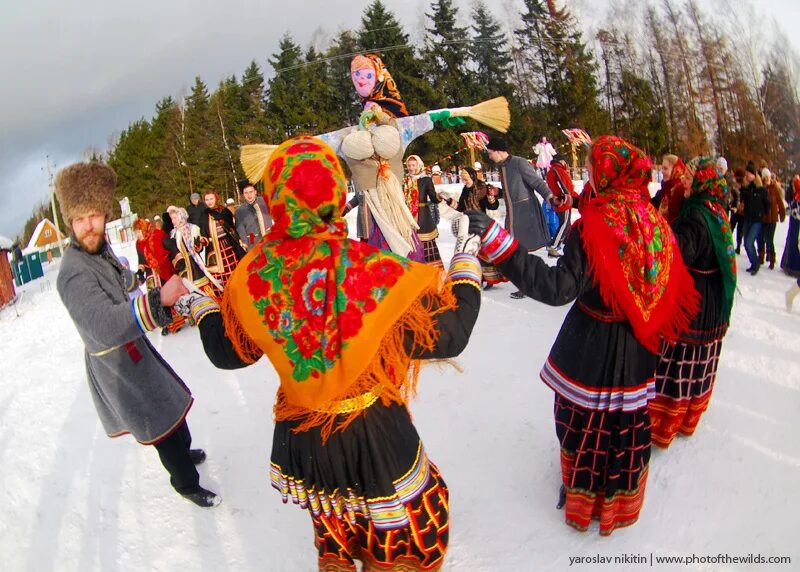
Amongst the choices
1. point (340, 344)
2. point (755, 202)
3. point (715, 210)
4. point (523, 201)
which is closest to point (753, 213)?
point (755, 202)

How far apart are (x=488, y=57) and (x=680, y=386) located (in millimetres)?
27308

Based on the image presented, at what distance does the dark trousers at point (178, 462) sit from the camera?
2.71 m

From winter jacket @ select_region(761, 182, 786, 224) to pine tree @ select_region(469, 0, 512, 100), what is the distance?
20703mm

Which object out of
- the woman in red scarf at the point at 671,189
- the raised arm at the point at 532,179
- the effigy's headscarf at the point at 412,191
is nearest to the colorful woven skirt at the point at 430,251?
the effigy's headscarf at the point at 412,191

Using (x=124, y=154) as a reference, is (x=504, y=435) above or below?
below

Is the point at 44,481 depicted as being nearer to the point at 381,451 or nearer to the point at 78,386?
the point at 78,386

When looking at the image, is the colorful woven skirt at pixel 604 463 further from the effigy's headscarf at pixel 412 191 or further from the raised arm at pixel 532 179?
the raised arm at pixel 532 179

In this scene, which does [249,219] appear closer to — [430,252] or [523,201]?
[430,252]

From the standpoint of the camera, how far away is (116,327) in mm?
2039

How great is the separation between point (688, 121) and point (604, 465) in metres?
12.7

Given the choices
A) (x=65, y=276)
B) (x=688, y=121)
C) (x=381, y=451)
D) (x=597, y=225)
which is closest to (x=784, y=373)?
(x=597, y=225)

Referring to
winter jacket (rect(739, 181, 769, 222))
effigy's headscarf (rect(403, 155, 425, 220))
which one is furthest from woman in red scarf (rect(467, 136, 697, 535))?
winter jacket (rect(739, 181, 769, 222))

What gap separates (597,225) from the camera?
6.75ft

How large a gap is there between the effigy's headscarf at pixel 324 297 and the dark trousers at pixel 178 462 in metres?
1.56
